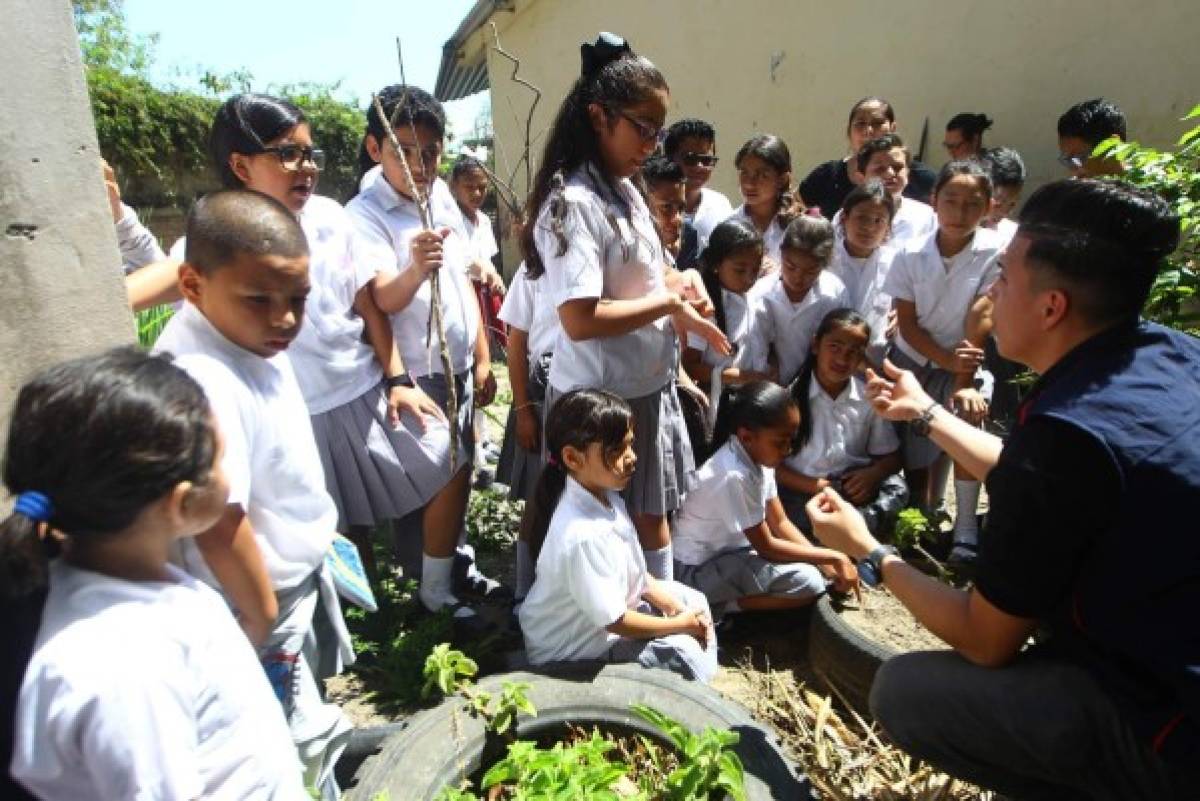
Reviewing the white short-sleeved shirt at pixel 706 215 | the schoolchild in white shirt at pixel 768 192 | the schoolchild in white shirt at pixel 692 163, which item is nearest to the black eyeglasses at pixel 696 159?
the schoolchild in white shirt at pixel 692 163

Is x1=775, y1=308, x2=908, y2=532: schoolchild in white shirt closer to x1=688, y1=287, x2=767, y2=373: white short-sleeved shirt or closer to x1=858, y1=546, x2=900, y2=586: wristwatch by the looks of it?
x1=688, y1=287, x2=767, y2=373: white short-sleeved shirt

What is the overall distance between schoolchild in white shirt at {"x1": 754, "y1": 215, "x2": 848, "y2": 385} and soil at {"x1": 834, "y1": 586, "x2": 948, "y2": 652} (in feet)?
3.77

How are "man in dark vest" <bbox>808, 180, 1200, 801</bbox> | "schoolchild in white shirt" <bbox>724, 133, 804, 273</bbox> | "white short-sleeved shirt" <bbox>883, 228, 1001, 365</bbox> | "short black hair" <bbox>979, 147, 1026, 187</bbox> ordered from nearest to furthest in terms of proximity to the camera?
"man in dark vest" <bbox>808, 180, 1200, 801</bbox>, "white short-sleeved shirt" <bbox>883, 228, 1001, 365</bbox>, "schoolchild in white shirt" <bbox>724, 133, 804, 273</bbox>, "short black hair" <bbox>979, 147, 1026, 187</bbox>

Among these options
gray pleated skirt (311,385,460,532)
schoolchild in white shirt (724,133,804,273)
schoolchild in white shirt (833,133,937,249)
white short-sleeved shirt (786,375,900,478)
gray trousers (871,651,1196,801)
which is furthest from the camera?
schoolchild in white shirt (833,133,937,249)

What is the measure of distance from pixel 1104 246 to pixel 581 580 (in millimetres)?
1605

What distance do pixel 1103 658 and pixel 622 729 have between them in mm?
1215

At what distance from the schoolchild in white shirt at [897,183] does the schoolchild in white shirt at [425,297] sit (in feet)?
7.40

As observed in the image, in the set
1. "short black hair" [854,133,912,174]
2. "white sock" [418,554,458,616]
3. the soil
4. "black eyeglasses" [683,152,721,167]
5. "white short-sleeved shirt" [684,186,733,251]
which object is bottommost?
"white sock" [418,554,458,616]

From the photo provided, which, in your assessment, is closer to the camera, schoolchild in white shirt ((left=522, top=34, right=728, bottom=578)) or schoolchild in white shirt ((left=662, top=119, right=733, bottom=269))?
schoolchild in white shirt ((left=522, top=34, right=728, bottom=578))

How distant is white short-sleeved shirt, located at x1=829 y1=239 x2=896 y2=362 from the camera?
3889 millimetres

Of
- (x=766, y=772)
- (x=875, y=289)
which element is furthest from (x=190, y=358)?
(x=875, y=289)

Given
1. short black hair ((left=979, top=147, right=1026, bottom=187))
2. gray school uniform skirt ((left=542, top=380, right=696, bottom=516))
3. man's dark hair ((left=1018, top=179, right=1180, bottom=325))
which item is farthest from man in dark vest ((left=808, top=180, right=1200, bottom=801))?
short black hair ((left=979, top=147, right=1026, bottom=187))

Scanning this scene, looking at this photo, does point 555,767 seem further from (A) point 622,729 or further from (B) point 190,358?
(B) point 190,358

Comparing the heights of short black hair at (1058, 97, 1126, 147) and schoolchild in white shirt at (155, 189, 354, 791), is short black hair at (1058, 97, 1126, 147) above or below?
above
